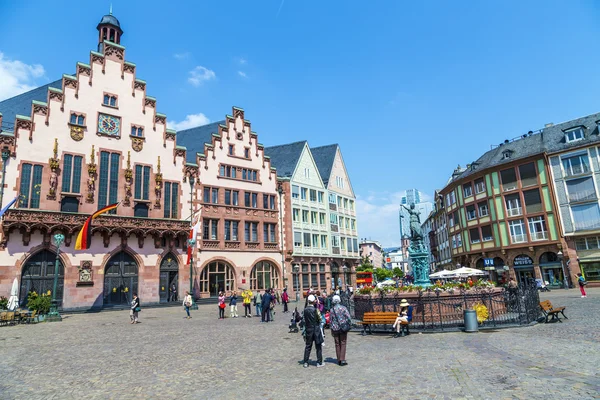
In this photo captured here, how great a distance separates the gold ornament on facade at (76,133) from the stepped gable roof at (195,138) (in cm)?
1121

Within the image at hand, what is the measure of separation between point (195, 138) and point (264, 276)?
17749 mm

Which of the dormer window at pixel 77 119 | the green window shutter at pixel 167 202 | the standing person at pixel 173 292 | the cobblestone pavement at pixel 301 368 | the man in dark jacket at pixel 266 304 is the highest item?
the dormer window at pixel 77 119

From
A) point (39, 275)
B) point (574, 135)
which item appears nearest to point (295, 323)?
point (39, 275)

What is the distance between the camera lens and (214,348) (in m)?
14.1

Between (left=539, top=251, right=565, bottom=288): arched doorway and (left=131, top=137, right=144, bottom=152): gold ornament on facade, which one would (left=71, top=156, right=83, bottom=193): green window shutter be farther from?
(left=539, top=251, right=565, bottom=288): arched doorway

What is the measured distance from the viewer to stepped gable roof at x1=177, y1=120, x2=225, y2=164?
4554 cm

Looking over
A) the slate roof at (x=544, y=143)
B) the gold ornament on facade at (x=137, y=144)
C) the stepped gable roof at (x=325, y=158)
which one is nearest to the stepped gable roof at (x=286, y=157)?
the stepped gable roof at (x=325, y=158)

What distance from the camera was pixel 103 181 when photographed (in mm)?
35438

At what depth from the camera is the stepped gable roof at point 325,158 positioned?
58.8 metres

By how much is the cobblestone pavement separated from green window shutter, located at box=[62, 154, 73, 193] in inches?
751

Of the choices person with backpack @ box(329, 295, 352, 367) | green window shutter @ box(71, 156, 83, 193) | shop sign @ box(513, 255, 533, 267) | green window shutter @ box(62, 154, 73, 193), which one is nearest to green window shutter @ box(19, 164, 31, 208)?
green window shutter @ box(62, 154, 73, 193)

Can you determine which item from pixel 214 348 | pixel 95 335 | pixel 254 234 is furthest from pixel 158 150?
pixel 214 348

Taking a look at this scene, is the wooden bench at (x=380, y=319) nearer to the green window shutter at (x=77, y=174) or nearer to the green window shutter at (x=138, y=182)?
the green window shutter at (x=138, y=182)

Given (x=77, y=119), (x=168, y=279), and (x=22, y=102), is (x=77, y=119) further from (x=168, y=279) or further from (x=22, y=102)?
(x=168, y=279)
